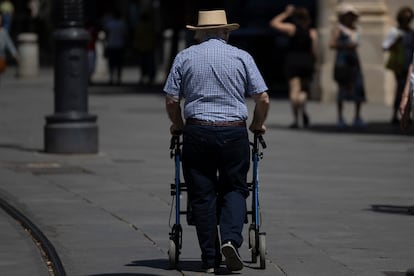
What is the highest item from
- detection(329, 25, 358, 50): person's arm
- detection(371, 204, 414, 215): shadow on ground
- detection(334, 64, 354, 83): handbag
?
detection(371, 204, 414, 215): shadow on ground

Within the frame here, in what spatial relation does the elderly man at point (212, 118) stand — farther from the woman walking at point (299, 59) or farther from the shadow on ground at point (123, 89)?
the shadow on ground at point (123, 89)

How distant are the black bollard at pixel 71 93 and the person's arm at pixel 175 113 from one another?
8.05 metres

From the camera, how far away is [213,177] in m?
9.41

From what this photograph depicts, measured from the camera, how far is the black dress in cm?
2250

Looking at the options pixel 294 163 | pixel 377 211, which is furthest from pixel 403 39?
pixel 377 211

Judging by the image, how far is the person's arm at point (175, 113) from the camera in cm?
934

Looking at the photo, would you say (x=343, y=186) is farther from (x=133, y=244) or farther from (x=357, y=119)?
(x=357, y=119)

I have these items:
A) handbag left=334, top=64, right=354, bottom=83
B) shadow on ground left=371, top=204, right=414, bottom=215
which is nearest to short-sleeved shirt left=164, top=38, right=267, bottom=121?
shadow on ground left=371, top=204, right=414, bottom=215

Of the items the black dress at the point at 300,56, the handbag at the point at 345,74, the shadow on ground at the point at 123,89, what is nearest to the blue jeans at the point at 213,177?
the black dress at the point at 300,56

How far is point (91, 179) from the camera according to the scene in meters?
14.8

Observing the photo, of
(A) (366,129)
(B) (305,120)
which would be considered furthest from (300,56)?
(A) (366,129)

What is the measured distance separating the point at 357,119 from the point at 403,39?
4.51 ft

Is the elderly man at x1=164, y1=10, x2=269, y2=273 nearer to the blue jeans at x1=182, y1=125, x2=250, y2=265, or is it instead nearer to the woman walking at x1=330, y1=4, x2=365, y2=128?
the blue jeans at x1=182, y1=125, x2=250, y2=265

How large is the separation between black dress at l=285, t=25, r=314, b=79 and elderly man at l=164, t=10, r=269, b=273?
43.2ft
